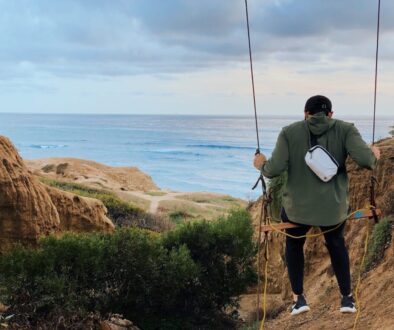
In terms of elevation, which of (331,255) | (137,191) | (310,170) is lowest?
(137,191)

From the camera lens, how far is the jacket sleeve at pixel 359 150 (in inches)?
207

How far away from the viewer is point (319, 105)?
5.41 meters

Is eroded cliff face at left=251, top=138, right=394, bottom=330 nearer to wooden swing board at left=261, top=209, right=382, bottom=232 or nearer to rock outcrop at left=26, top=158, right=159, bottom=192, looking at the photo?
wooden swing board at left=261, top=209, right=382, bottom=232

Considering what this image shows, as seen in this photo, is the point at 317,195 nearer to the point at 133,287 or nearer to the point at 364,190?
the point at 133,287

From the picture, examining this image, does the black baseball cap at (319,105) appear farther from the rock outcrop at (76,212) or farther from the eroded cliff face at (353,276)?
the rock outcrop at (76,212)

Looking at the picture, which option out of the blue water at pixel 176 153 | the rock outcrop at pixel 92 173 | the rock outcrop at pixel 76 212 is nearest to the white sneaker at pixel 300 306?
the rock outcrop at pixel 76 212

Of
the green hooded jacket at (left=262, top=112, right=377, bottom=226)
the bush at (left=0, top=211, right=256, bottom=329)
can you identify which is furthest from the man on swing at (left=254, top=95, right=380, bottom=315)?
the bush at (left=0, top=211, right=256, bottom=329)

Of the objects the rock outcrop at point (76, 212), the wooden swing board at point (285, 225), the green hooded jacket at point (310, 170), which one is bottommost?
the rock outcrop at point (76, 212)

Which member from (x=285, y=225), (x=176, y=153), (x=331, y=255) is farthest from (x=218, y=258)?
(x=176, y=153)

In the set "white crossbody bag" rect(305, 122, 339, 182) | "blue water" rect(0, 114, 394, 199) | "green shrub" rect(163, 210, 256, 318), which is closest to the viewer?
"white crossbody bag" rect(305, 122, 339, 182)

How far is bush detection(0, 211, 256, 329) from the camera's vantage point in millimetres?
9213

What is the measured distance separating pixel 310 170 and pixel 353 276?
4.69 metres

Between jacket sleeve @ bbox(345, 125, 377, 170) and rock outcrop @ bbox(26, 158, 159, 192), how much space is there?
30142 millimetres

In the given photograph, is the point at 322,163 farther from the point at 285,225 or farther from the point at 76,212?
the point at 76,212
